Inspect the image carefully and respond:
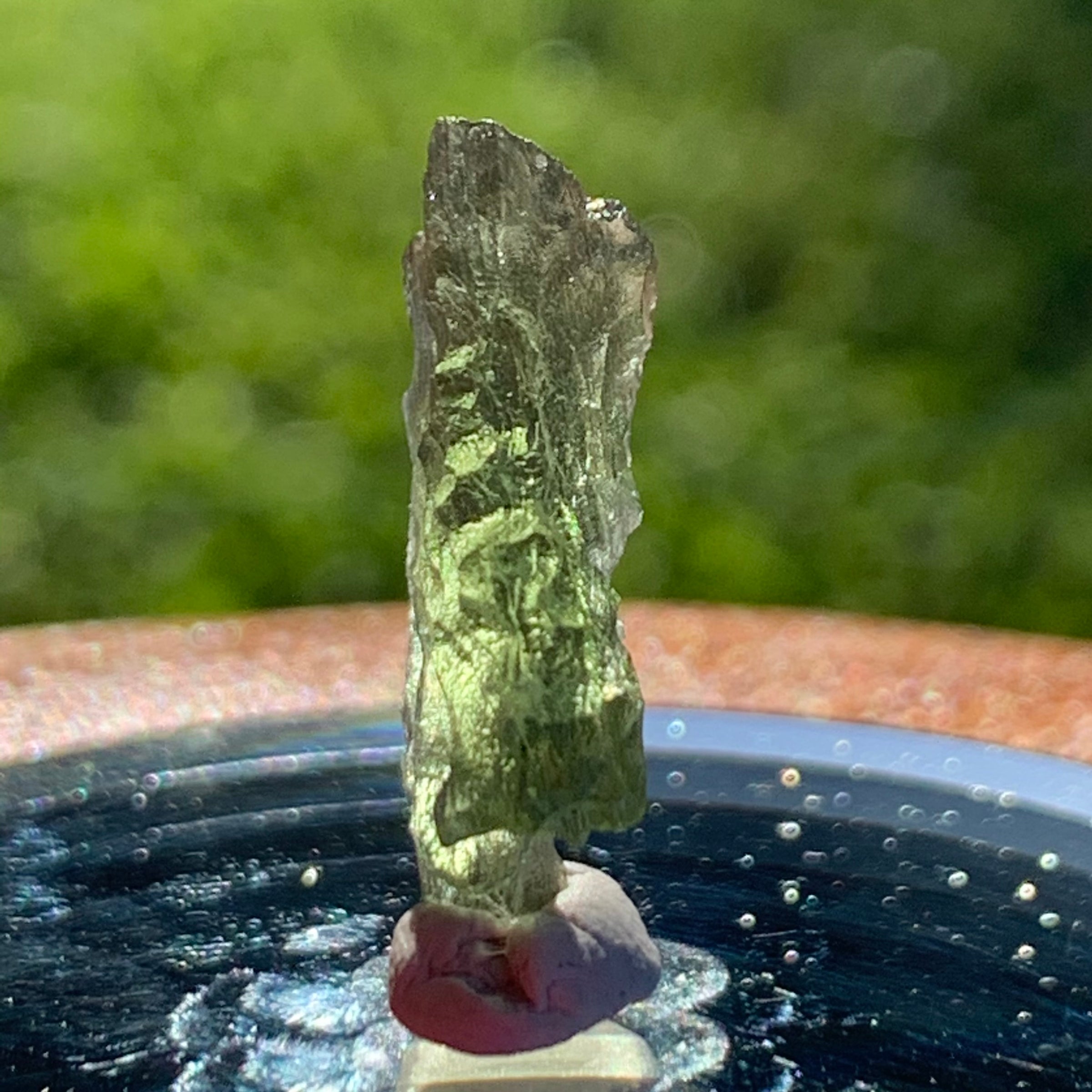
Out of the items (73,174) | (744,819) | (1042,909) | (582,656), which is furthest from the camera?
(73,174)

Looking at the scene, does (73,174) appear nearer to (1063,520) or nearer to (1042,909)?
(1063,520)

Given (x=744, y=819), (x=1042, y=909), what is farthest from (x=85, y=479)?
(x=1042, y=909)

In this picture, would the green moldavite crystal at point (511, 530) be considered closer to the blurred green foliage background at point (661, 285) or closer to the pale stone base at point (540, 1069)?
the pale stone base at point (540, 1069)

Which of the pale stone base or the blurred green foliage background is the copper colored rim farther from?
the blurred green foliage background

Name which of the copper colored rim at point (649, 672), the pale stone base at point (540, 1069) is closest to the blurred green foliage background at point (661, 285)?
the copper colored rim at point (649, 672)

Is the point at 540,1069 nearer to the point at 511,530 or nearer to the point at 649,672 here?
the point at 511,530

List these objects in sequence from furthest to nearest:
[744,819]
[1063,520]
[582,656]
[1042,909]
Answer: [1063,520], [744,819], [1042,909], [582,656]

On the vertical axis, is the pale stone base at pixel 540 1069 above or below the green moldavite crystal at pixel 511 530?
below
